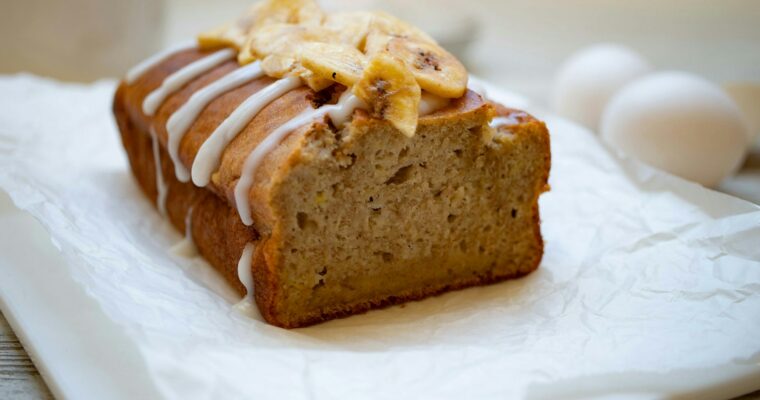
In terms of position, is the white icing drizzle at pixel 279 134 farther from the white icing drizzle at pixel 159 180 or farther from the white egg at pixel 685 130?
the white egg at pixel 685 130

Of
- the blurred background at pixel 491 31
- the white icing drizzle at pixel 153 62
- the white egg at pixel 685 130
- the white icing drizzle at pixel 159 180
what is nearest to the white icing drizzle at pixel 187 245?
the white icing drizzle at pixel 159 180

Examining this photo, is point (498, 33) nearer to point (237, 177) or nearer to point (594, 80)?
point (594, 80)

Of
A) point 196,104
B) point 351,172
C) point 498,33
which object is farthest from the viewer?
point 498,33

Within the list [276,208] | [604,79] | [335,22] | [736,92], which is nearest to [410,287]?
[276,208]

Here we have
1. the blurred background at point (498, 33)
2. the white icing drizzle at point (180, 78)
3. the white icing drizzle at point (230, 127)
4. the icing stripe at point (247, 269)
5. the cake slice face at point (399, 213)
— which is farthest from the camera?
the blurred background at point (498, 33)

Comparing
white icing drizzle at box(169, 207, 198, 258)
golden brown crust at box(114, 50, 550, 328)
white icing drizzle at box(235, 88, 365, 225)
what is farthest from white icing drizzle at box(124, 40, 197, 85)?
white icing drizzle at box(235, 88, 365, 225)

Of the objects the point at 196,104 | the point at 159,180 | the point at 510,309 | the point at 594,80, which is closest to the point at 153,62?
the point at 159,180
